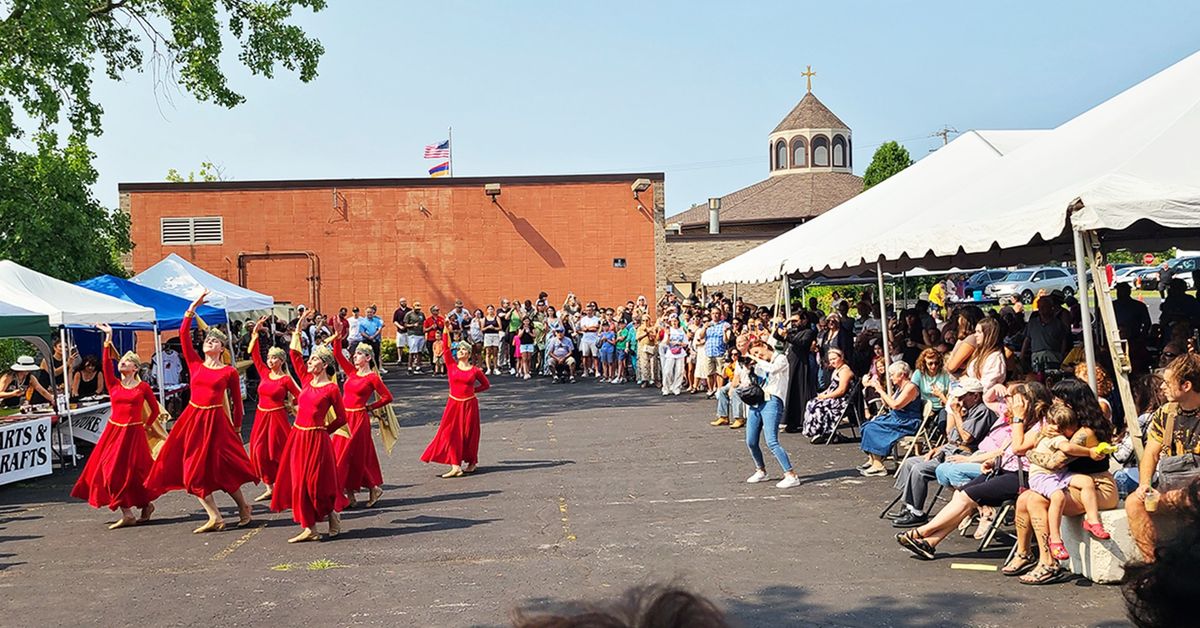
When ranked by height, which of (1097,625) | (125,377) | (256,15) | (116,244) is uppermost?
(256,15)

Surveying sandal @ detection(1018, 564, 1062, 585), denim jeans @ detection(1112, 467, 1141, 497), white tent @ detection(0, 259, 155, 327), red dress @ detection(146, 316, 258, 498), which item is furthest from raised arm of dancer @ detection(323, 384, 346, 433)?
white tent @ detection(0, 259, 155, 327)

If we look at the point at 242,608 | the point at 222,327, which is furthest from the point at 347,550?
the point at 222,327

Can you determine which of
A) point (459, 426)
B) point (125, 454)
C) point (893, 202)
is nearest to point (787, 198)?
point (893, 202)

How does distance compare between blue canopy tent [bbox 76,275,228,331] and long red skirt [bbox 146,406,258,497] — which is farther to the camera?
blue canopy tent [bbox 76,275,228,331]

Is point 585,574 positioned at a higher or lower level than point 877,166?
lower

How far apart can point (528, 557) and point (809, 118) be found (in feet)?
199

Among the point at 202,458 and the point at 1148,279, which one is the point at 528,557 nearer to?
the point at 202,458

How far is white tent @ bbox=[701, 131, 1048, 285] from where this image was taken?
14375 mm

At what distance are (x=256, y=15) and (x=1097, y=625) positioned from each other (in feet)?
70.9

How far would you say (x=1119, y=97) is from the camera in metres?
12.4

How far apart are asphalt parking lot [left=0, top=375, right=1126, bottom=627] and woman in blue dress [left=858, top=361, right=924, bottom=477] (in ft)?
1.46

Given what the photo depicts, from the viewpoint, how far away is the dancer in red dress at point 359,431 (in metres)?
11.3

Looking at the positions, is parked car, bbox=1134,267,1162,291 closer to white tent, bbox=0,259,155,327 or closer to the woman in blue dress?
the woman in blue dress

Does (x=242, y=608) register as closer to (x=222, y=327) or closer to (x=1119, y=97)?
(x=1119, y=97)
